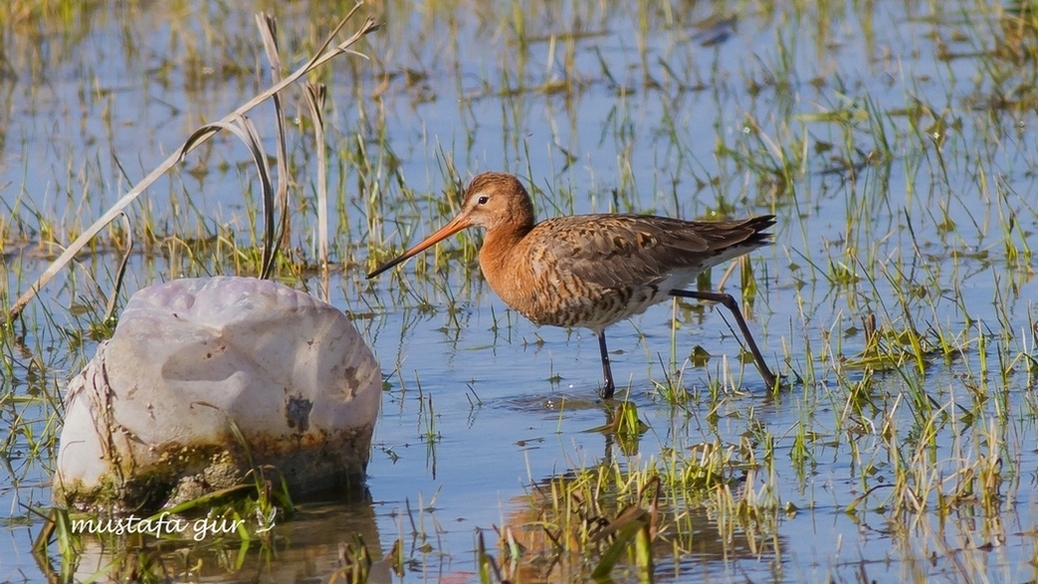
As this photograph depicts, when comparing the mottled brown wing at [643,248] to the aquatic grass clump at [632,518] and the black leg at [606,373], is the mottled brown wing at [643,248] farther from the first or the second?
the aquatic grass clump at [632,518]

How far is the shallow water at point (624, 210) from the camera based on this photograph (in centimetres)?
484

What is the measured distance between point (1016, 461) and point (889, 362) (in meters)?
1.31

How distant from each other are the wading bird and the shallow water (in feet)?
0.88

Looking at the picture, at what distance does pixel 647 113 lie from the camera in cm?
1126

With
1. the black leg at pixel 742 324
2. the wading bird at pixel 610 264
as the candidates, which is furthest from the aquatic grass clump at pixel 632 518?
the wading bird at pixel 610 264

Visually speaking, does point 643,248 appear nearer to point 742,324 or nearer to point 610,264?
point 610,264

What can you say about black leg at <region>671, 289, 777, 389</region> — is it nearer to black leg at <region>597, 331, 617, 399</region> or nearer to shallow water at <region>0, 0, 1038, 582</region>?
Result: shallow water at <region>0, 0, 1038, 582</region>

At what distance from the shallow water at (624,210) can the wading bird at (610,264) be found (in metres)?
0.27

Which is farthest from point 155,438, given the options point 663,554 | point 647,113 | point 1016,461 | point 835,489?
point 647,113

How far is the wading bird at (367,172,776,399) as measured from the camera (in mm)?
6863

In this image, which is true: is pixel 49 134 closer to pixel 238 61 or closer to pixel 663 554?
pixel 238 61

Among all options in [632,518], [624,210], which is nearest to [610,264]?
[624,210]

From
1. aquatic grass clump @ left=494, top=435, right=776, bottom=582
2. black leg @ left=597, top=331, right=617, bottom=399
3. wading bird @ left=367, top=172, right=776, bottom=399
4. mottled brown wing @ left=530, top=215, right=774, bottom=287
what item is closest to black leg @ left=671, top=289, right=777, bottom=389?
wading bird @ left=367, top=172, right=776, bottom=399

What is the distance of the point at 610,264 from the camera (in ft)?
22.6
